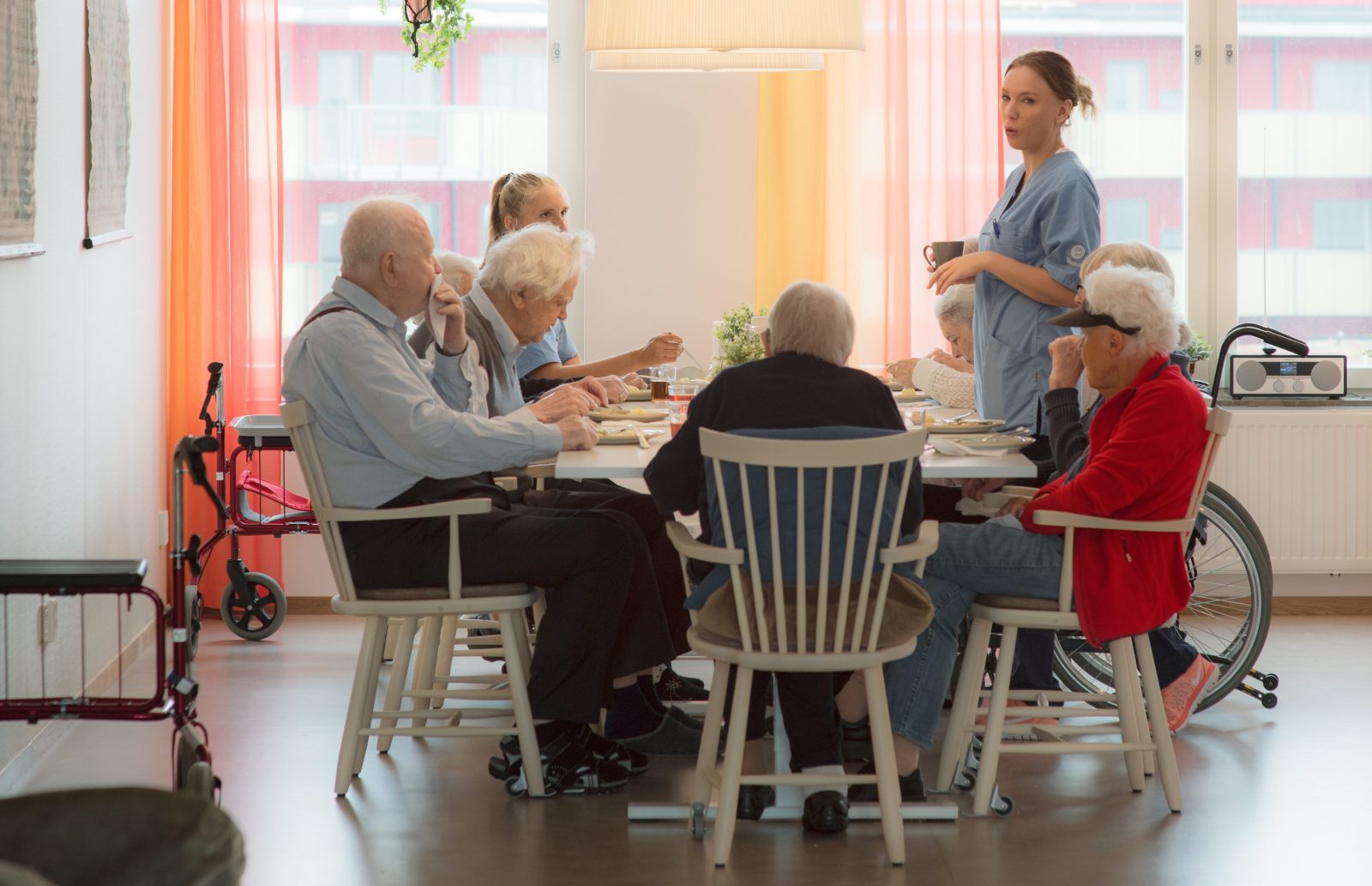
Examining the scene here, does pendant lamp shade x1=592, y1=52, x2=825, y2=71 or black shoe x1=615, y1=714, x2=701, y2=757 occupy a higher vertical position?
pendant lamp shade x1=592, y1=52, x2=825, y2=71

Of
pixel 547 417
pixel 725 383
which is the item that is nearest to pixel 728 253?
pixel 547 417

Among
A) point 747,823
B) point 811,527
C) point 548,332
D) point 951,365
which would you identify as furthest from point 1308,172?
point 747,823

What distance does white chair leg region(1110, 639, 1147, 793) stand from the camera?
3.03m

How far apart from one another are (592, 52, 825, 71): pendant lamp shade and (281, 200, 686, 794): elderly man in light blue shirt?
101 cm

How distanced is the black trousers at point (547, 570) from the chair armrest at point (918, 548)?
639 millimetres

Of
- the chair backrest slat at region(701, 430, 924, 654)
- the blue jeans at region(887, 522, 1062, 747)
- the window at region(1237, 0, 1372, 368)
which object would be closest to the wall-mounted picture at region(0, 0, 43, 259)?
the chair backrest slat at region(701, 430, 924, 654)

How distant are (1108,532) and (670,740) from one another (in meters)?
1.13

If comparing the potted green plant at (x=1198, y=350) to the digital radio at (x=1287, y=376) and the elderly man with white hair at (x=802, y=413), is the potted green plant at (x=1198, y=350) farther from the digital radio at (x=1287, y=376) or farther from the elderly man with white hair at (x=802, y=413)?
the elderly man with white hair at (x=802, y=413)

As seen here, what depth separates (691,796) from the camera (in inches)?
124

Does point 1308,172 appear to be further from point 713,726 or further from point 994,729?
point 713,726

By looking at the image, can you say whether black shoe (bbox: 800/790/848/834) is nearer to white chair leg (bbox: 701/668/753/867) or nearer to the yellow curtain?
white chair leg (bbox: 701/668/753/867)

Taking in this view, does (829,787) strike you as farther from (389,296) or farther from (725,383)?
(389,296)

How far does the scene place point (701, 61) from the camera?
13.1 feet

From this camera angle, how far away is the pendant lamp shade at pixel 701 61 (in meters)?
3.93
